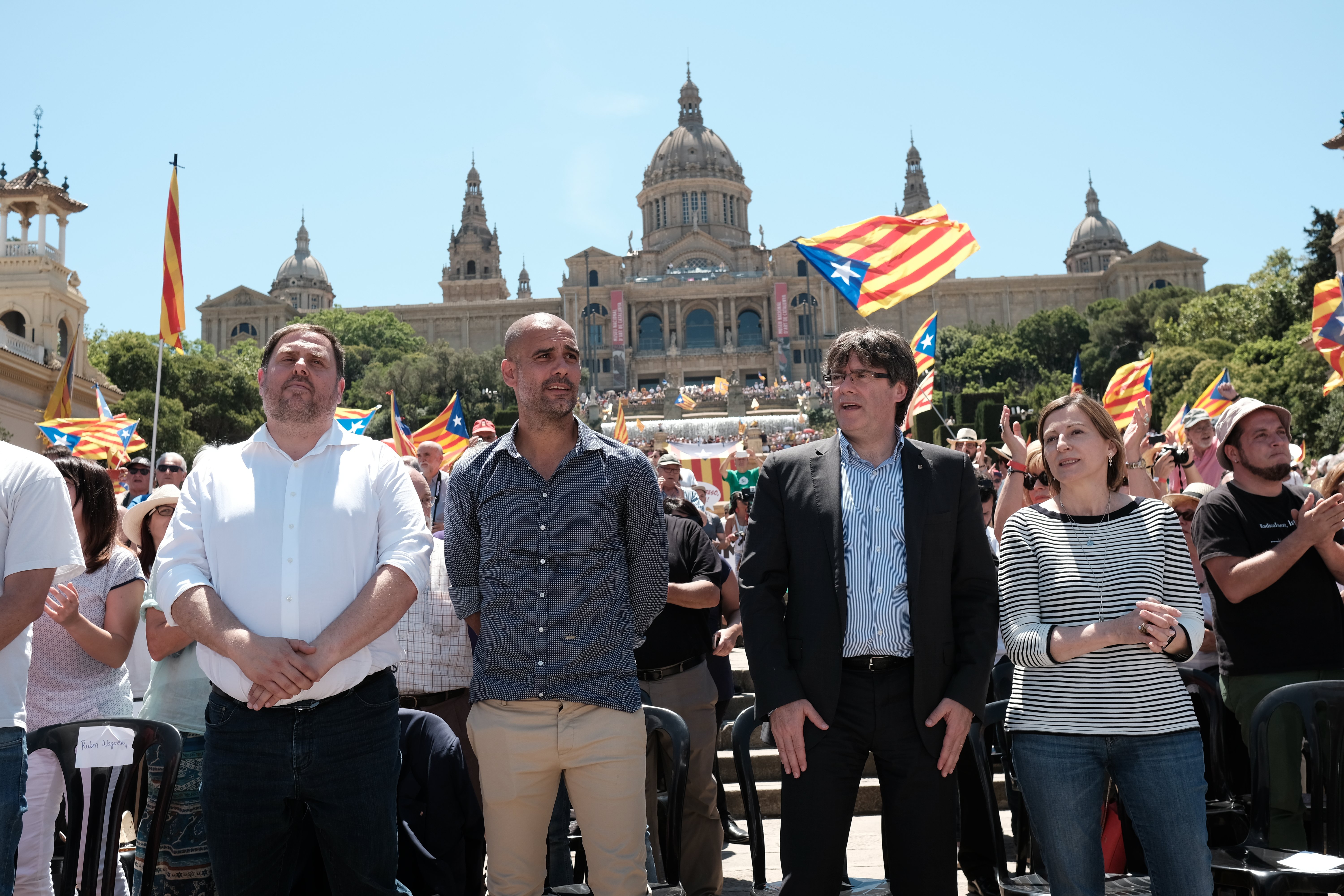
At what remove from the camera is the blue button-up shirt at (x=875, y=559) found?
11.6 ft

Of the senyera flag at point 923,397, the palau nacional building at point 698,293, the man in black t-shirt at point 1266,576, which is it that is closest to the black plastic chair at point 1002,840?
the man in black t-shirt at point 1266,576

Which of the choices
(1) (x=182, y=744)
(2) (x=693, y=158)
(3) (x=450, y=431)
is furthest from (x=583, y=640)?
(2) (x=693, y=158)

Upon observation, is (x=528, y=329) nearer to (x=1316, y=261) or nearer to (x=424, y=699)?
(x=424, y=699)

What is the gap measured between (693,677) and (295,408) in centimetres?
236

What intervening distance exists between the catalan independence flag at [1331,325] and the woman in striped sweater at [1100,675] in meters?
11.5

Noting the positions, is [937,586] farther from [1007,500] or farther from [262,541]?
[1007,500]

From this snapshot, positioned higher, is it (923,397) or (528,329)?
(923,397)

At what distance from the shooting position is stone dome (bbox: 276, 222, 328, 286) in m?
111

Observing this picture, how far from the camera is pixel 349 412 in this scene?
15.5 metres

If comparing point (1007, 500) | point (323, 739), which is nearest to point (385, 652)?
point (323, 739)

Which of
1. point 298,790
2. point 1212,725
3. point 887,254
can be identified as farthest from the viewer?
point 887,254

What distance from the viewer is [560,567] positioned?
11.8 feet

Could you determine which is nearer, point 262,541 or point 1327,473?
point 262,541

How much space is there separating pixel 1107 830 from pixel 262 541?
331 cm
